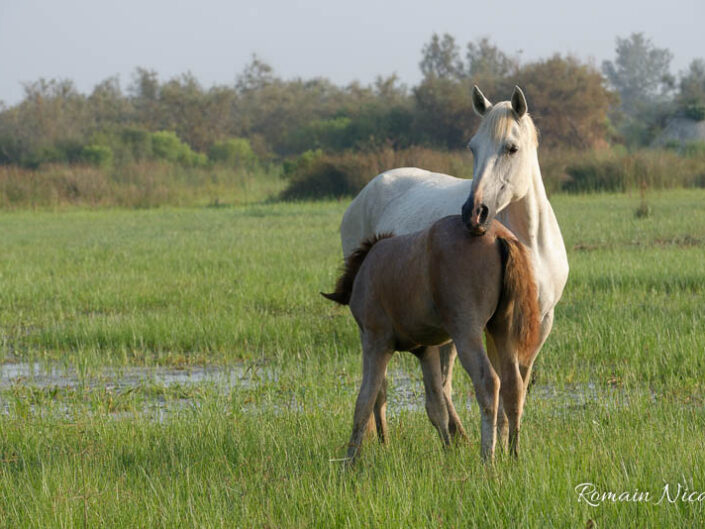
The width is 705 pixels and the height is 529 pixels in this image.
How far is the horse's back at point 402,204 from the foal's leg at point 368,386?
1938mm

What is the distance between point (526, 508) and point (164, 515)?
1.35 meters

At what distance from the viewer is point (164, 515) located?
373cm

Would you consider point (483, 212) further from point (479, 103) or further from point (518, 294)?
point (479, 103)

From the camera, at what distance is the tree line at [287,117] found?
40.2 metres

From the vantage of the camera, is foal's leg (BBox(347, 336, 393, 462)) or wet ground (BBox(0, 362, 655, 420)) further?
wet ground (BBox(0, 362, 655, 420))

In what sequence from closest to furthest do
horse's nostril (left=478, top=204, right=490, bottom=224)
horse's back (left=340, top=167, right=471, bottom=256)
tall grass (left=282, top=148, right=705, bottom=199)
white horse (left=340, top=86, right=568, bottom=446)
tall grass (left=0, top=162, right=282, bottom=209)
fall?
horse's nostril (left=478, top=204, right=490, bottom=224)
white horse (left=340, top=86, right=568, bottom=446)
horse's back (left=340, top=167, right=471, bottom=256)
tall grass (left=282, top=148, right=705, bottom=199)
tall grass (left=0, top=162, right=282, bottom=209)

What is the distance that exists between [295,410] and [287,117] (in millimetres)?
56303

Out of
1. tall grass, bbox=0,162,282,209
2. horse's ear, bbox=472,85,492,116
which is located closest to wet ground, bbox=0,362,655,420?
horse's ear, bbox=472,85,492,116

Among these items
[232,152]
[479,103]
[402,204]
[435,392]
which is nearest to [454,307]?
→ [435,392]

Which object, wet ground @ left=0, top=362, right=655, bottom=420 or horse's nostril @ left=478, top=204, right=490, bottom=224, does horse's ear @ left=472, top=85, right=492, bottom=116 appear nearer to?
horse's nostril @ left=478, top=204, right=490, bottom=224

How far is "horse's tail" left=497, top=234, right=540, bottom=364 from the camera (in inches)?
150

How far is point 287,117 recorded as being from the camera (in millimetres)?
60969

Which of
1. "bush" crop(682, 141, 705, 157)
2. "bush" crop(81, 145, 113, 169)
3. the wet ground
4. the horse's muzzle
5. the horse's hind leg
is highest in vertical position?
"bush" crop(81, 145, 113, 169)

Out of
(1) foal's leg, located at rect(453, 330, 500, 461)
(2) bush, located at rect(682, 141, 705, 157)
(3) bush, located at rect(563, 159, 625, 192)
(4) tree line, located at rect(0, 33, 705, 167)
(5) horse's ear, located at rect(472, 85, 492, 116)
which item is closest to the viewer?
(1) foal's leg, located at rect(453, 330, 500, 461)
